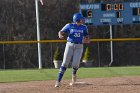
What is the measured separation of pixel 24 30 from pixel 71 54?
1761 cm

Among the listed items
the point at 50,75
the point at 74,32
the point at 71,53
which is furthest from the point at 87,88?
the point at 50,75

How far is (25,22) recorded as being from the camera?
28500mm

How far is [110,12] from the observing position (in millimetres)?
20391

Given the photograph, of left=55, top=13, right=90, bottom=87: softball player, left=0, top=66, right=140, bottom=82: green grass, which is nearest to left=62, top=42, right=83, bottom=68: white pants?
left=55, top=13, right=90, bottom=87: softball player

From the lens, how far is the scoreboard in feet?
66.5

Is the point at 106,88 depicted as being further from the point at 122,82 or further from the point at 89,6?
the point at 89,6

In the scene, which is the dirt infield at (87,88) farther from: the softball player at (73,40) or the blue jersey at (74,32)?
the blue jersey at (74,32)

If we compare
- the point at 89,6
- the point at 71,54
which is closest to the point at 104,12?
the point at 89,6

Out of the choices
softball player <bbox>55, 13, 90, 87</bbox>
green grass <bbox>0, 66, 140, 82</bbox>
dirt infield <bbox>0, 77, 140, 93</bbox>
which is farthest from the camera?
green grass <bbox>0, 66, 140, 82</bbox>

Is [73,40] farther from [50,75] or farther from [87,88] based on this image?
[50,75]

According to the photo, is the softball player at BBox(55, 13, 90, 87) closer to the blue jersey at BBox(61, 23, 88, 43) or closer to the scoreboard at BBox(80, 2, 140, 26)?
the blue jersey at BBox(61, 23, 88, 43)

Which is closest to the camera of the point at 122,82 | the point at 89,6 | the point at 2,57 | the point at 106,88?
the point at 106,88

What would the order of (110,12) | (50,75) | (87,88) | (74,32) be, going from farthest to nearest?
(110,12), (50,75), (74,32), (87,88)

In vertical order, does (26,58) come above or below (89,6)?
below
